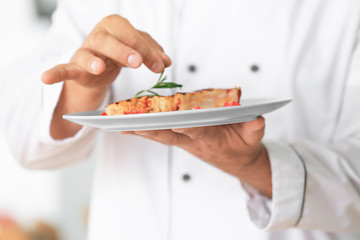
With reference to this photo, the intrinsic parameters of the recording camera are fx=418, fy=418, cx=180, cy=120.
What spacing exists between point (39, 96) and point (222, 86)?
1.20 feet

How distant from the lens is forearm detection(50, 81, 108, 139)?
0.70 metres

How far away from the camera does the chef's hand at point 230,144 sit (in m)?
0.54

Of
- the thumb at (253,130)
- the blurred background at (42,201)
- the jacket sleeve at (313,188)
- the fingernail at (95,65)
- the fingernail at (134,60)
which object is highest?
the fingernail at (134,60)

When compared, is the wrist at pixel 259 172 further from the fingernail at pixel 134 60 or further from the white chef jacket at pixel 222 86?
the fingernail at pixel 134 60

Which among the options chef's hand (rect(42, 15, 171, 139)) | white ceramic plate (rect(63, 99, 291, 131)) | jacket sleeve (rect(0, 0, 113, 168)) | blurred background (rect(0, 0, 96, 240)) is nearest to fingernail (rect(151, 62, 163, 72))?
chef's hand (rect(42, 15, 171, 139))

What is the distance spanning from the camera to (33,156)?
0.88 metres

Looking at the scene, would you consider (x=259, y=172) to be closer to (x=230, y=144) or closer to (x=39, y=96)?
(x=230, y=144)

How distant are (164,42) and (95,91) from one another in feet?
0.75

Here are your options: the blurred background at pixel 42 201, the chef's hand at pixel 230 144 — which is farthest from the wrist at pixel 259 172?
the blurred background at pixel 42 201

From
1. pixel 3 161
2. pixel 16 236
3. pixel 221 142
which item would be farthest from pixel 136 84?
pixel 16 236

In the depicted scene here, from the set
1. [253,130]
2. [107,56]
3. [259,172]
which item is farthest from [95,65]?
[259,172]

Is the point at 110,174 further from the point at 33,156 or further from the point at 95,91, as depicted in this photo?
the point at 95,91

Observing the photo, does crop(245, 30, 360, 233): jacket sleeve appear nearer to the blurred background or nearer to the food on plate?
the food on plate

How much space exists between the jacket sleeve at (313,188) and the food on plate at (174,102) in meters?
0.16
